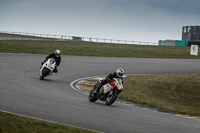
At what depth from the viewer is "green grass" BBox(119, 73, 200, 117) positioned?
16078 millimetres

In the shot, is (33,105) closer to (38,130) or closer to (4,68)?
(38,130)

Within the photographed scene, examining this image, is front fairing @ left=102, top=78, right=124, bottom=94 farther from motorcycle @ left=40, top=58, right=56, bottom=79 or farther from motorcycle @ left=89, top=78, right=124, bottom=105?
motorcycle @ left=40, top=58, right=56, bottom=79

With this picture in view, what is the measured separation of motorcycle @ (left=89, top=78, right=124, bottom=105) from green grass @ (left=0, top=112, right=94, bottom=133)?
4.70 m

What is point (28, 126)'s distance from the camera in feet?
25.4

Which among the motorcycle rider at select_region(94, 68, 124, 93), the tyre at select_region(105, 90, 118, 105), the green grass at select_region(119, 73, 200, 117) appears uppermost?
the motorcycle rider at select_region(94, 68, 124, 93)

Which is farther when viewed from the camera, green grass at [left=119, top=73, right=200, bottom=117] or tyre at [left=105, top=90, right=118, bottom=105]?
green grass at [left=119, top=73, right=200, bottom=117]

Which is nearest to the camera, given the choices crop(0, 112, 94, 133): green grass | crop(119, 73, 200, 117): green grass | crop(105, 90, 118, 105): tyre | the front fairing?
crop(0, 112, 94, 133): green grass

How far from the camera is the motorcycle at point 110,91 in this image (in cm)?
1282

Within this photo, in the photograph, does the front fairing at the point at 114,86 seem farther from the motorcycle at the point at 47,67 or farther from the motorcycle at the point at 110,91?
the motorcycle at the point at 47,67

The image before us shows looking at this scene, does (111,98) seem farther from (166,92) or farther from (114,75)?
(166,92)

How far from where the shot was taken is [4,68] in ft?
73.3

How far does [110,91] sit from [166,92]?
7052mm

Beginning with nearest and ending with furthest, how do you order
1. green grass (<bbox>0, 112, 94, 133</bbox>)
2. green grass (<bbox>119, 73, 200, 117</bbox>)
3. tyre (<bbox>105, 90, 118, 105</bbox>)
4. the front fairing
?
green grass (<bbox>0, 112, 94, 133</bbox>)
the front fairing
tyre (<bbox>105, 90, 118, 105</bbox>)
green grass (<bbox>119, 73, 200, 117</bbox>)

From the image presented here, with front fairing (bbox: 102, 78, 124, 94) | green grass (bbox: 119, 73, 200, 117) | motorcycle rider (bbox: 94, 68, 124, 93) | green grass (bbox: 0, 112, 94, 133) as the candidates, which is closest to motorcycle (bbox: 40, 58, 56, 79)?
green grass (bbox: 119, 73, 200, 117)
